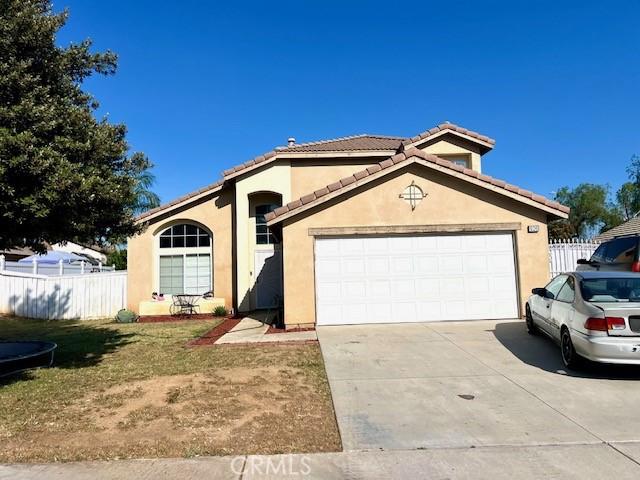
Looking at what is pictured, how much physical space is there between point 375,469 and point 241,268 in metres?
12.8

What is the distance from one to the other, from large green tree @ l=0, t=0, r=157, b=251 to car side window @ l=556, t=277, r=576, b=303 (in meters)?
7.46

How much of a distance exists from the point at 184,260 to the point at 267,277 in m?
3.11

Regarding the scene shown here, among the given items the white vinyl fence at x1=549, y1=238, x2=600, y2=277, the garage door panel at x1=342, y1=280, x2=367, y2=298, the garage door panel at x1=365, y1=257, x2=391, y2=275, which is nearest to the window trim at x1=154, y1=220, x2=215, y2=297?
the garage door panel at x1=342, y1=280, x2=367, y2=298

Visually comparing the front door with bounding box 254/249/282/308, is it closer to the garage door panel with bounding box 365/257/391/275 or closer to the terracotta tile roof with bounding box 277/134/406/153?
the terracotta tile roof with bounding box 277/134/406/153

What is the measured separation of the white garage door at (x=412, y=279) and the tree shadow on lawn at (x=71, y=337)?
4997mm

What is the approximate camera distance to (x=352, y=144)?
60.0 ft

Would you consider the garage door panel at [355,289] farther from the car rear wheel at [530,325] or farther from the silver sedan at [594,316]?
the silver sedan at [594,316]

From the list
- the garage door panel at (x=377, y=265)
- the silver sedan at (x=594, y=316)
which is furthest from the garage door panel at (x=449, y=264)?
the silver sedan at (x=594, y=316)

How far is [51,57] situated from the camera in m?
7.88

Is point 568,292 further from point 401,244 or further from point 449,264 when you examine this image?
point 401,244

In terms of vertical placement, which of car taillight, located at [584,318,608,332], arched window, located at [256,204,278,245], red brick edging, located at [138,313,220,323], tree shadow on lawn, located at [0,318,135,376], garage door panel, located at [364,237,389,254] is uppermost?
arched window, located at [256,204,278,245]

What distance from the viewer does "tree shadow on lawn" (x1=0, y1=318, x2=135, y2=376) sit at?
31.0ft

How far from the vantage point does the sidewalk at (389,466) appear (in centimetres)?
412

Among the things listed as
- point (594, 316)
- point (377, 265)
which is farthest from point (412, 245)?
point (594, 316)
